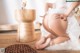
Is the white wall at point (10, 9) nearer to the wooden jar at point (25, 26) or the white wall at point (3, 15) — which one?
the white wall at point (3, 15)

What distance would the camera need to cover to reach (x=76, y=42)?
58 cm

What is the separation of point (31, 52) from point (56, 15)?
0.73 ft

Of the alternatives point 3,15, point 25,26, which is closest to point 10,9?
point 3,15

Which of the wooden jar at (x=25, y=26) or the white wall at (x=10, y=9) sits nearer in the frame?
the wooden jar at (x=25, y=26)

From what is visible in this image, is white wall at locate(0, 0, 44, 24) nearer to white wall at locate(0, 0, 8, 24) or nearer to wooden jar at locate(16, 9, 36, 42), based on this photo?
white wall at locate(0, 0, 8, 24)

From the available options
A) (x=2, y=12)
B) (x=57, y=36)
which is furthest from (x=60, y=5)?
(x=2, y=12)

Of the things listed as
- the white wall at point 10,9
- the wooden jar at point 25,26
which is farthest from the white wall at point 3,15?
the wooden jar at point 25,26

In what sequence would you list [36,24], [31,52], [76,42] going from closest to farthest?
[31,52]
[76,42]
[36,24]

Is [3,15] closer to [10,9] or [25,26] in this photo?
[10,9]

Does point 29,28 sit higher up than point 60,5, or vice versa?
point 60,5

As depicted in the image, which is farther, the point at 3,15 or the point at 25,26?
the point at 3,15

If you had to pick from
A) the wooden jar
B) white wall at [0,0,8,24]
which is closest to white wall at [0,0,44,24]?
white wall at [0,0,8,24]

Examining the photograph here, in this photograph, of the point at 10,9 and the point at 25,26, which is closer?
the point at 25,26

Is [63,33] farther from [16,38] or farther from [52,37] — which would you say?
[16,38]
